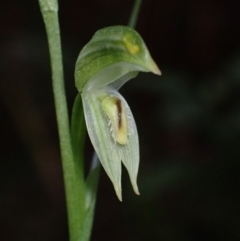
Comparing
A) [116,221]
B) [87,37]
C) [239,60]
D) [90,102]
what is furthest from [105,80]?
[87,37]

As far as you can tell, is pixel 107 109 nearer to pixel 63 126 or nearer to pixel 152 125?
pixel 63 126

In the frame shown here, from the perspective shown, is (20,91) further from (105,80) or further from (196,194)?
(105,80)

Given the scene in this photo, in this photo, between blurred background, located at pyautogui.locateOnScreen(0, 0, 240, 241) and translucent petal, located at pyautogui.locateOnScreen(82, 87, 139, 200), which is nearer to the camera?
translucent petal, located at pyautogui.locateOnScreen(82, 87, 139, 200)

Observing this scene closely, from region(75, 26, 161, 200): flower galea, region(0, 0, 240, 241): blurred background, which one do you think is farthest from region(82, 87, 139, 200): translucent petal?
region(0, 0, 240, 241): blurred background

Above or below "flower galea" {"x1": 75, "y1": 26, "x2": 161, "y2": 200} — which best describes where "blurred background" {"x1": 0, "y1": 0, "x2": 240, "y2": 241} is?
below

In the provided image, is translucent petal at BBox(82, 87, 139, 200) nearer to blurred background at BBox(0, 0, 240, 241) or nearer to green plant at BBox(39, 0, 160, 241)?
green plant at BBox(39, 0, 160, 241)

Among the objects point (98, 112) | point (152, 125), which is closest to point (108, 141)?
point (98, 112)
